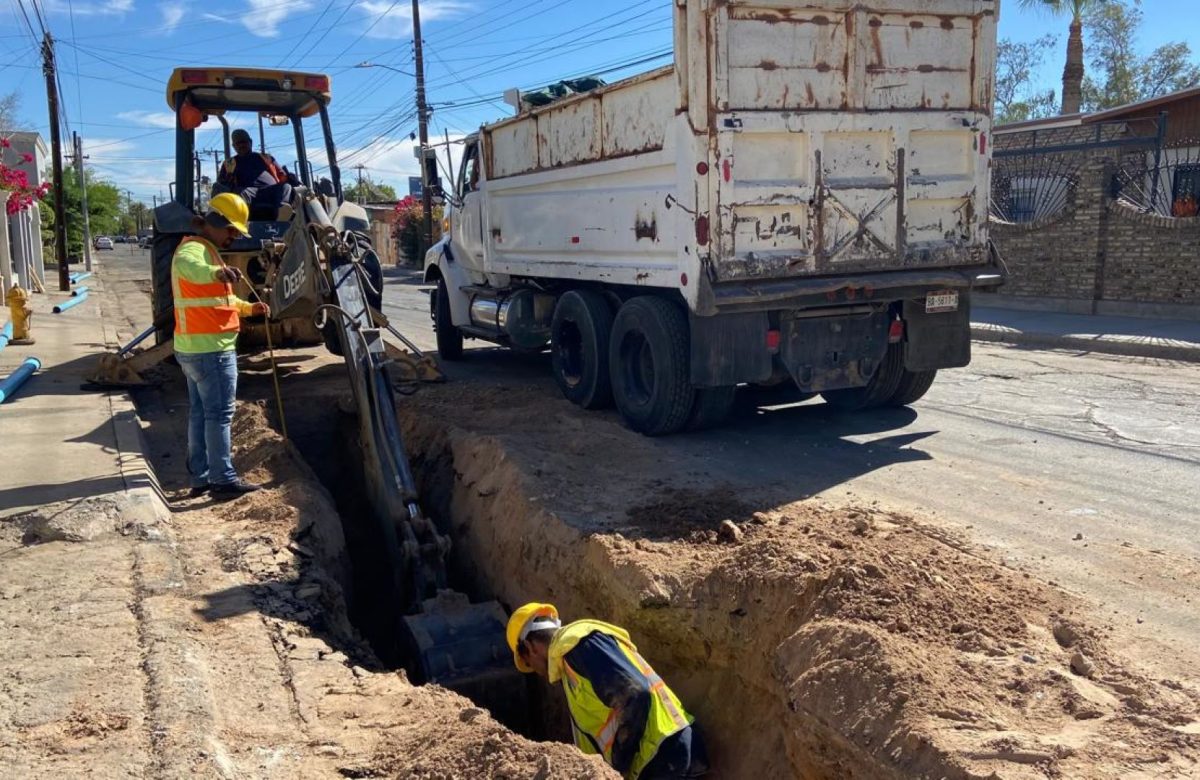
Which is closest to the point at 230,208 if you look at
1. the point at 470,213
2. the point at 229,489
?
the point at 229,489

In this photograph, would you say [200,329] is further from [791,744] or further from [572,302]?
[791,744]

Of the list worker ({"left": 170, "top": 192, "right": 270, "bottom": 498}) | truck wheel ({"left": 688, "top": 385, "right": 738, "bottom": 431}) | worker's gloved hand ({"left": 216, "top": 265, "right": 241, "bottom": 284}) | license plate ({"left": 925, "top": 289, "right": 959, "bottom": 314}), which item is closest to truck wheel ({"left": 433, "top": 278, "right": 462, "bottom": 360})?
truck wheel ({"left": 688, "top": 385, "right": 738, "bottom": 431})

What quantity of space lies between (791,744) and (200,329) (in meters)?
4.68

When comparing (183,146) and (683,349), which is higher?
(183,146)

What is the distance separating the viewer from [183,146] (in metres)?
10.2

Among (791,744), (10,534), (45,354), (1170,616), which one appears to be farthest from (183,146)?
(1170,616)

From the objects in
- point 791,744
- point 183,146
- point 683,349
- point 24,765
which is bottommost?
point 791,744

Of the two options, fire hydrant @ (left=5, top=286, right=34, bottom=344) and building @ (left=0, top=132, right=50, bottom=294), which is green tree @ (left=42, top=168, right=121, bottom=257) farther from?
fire hydrant @ (left=5, top=286, right=34, bottom=344)

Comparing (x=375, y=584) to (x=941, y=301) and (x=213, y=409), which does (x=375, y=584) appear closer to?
(x=213, y=409)

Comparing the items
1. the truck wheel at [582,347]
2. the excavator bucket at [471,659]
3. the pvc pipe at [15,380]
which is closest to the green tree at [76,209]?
the pvc pipe at [15,380]

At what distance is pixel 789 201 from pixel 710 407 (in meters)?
1.78

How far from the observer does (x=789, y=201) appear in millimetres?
7234

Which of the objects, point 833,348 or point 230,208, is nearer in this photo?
point 230,208

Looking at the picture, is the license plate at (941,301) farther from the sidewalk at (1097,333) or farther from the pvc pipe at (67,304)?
the pvc pipe at (67,304)
